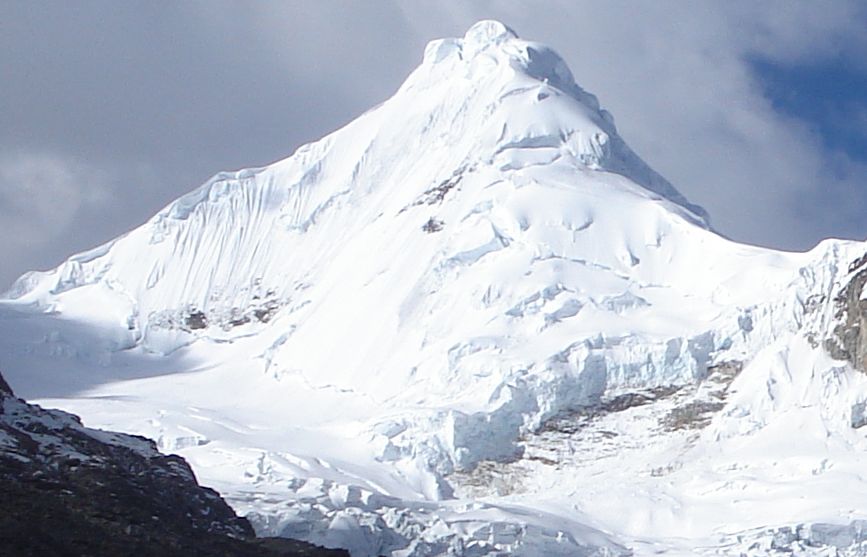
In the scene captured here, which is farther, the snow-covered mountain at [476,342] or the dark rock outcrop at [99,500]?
the snow-covered mountain at [476,342]

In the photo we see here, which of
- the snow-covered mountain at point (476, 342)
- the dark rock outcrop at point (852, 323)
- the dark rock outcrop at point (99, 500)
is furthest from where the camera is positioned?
the dark rock outcrop at point (852, 323)

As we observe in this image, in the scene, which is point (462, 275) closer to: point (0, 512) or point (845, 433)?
point (845, 433)

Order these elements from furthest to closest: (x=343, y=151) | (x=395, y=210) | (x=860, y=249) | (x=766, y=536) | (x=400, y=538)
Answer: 1. (x=343, y=151)
2. (x=395, y=210)
3. (x=860, y=249)
4. (x=766, y=536)
5. (x=400, y=538)

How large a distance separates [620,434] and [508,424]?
7389 millimetres

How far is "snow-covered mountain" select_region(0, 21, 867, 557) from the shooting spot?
9450 cm

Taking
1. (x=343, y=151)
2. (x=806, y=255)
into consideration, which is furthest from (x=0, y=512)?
(x=343, y=151)

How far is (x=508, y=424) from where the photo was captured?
114688 mm

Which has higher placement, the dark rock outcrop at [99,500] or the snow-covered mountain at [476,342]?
the snow-covered mountain at [476,342]

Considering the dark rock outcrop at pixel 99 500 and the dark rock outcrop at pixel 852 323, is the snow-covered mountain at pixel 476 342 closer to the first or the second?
the dark rock outcrop at pixel 852 323

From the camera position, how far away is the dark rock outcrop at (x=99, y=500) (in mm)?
35000

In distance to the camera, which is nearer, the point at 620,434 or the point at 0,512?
the point at 0,512

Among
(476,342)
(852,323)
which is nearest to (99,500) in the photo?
(852,323)

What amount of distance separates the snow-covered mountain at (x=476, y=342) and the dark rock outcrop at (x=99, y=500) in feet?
116

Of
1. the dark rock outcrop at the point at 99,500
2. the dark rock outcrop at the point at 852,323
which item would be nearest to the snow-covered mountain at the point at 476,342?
the dark rock outcrop at the point at 852,323
